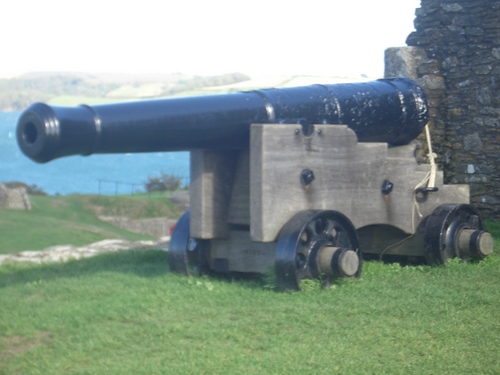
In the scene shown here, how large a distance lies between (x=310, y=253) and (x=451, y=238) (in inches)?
55.0

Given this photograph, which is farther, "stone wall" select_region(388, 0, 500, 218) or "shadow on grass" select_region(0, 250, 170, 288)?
"stone wall" select_region(388, 0, 500, 218)

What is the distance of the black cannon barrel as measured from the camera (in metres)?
3.80

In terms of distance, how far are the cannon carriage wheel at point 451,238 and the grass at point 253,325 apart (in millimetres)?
109

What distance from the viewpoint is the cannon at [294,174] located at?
4320 mm

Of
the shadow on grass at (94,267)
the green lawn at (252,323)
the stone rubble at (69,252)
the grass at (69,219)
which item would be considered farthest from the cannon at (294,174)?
the grass at (69,219)

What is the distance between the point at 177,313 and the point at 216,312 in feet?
0.76

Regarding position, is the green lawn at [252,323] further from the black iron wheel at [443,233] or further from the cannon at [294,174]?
the cannon at [294,174]

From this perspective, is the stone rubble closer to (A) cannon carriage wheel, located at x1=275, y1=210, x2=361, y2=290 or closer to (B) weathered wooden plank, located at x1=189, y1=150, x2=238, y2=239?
(B) weathered wooden plank, located at x1=189, y1=150, x2=238, y2=239

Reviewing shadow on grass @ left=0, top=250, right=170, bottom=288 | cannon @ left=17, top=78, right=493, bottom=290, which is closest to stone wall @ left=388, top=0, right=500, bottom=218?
cannon @ left=17, top=78, right=493, bottom=290

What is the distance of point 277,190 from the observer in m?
4.79

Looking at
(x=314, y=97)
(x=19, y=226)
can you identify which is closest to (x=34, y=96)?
(x=19, y=226)

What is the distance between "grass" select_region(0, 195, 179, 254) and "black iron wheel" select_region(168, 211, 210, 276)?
21.9 feet

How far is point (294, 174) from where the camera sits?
4887mm

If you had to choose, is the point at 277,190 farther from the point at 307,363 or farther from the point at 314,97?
the point at 307,363
